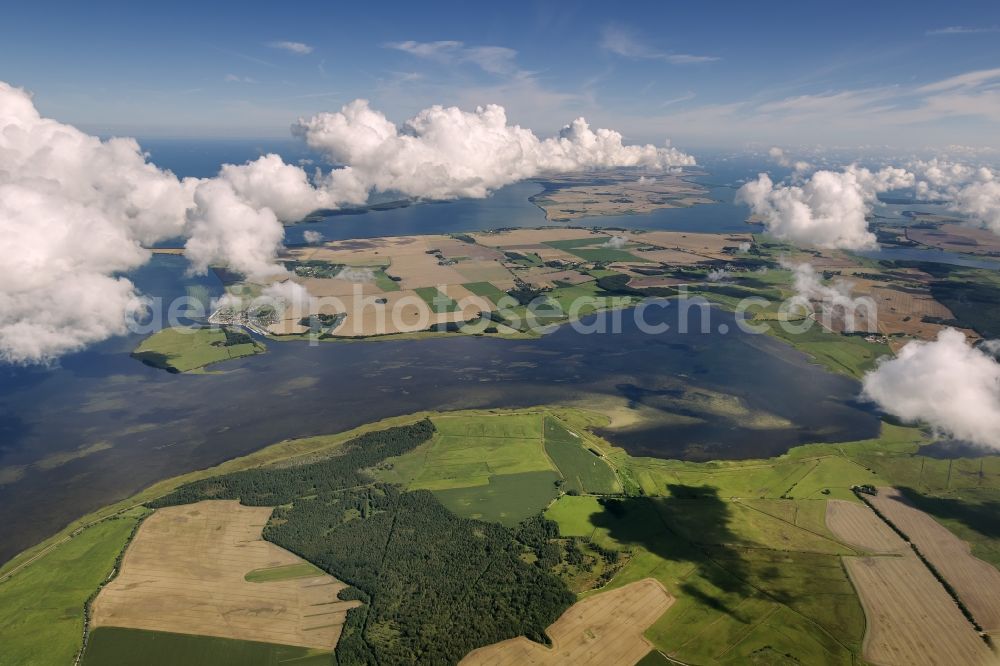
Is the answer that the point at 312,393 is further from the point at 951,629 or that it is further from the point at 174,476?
the point at 951,629

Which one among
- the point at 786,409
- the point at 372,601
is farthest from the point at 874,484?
the point at 372,601

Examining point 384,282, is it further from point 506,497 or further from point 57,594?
point 57,594

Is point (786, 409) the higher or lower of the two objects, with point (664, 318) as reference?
lower

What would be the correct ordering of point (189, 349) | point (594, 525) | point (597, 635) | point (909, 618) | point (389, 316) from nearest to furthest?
point (597, 635) < point (909, 618) < point (594, 525) < point (189, 349) < point (389, 316)

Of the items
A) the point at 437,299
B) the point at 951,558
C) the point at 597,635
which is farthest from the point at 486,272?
the point at 951,558

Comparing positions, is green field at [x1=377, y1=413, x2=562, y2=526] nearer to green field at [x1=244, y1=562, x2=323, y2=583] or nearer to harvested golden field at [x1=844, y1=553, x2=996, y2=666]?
green field at [x1=244, y1=562, x2=323, y2=583]

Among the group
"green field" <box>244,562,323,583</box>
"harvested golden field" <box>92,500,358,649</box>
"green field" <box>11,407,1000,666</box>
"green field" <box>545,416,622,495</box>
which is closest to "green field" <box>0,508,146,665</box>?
"green field" <box>11,407,1000,666</box>
